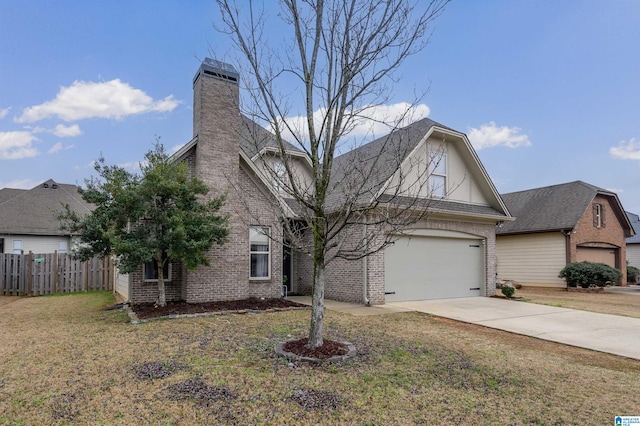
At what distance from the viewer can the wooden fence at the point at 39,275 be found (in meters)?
15.4

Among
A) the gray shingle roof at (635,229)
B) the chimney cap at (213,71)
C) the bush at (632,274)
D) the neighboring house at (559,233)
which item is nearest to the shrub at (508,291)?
the neighboring house at (559,233)

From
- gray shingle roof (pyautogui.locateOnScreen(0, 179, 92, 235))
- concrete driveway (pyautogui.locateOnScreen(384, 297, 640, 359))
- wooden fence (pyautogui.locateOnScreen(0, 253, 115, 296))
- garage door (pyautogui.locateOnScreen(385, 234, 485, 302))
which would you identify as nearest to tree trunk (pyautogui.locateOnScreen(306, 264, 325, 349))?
concrete driveway (pyautogui.locateOnScreen(384, 297, 640, 359))

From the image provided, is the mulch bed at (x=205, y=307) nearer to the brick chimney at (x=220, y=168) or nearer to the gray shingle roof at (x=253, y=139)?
the brick chimney at (x=220, y=168)

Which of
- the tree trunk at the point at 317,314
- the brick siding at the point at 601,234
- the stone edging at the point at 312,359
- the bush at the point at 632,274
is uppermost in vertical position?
the brick siding at the point at 601,234

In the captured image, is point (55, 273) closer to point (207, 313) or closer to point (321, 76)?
point (207, 313)

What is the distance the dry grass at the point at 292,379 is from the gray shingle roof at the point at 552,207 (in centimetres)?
1487

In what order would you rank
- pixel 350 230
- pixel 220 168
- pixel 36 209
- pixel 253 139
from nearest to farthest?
1. pixel 253 139
2. pixel 220 168
3. pixel 350 230
4. pixel 36 209

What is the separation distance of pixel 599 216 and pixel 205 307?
71.9ft

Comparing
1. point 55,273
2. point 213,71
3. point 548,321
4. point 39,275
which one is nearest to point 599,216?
point 548,321

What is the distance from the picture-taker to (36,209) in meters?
21.6

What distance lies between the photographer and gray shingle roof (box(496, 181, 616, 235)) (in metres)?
19.8

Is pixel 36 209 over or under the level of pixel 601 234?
over

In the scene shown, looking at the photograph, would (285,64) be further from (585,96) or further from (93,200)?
(585,96)

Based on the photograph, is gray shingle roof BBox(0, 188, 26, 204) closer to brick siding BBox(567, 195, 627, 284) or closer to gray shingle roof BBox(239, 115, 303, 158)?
gray shingle roof BBox(239, 115, 303, 158)
